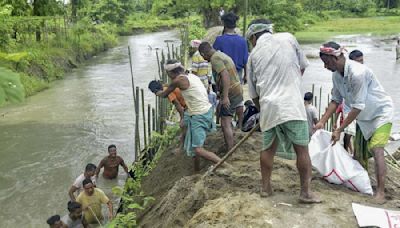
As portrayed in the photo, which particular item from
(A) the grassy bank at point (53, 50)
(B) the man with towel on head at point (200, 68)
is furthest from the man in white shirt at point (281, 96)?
(A) the grassy bank at point (53, 50)

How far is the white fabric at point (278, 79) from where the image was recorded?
149 inches

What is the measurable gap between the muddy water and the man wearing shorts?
349cm

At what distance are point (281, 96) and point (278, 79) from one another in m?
0.15

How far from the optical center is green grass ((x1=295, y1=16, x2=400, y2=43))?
1494 inches

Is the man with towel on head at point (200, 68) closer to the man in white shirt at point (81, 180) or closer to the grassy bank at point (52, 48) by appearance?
the man in white shirt at point (81, 180)

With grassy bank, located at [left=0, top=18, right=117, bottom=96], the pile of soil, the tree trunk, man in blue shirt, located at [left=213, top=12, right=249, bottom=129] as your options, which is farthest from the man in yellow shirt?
the tree trunk

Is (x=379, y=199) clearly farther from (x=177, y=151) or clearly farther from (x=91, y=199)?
(x=91, y=199)

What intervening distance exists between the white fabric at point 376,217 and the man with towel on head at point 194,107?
186 centimetres

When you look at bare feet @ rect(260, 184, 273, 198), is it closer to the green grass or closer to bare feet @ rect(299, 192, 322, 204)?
bare feet @ rect(299, 192, 322, 204)

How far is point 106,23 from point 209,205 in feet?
121

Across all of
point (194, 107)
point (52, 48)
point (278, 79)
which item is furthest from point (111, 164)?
point (52, 48)

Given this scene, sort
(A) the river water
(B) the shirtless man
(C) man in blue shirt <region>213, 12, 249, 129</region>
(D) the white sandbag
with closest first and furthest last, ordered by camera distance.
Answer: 1. (D) the white sandbag
2. (C) man in blue shirt <region>213, 12, 249, 129</region>
3. (B) the shirtless man
4. (A) the river water

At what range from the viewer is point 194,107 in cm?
531

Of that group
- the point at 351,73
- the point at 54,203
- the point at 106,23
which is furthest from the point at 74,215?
the point at 106,23
